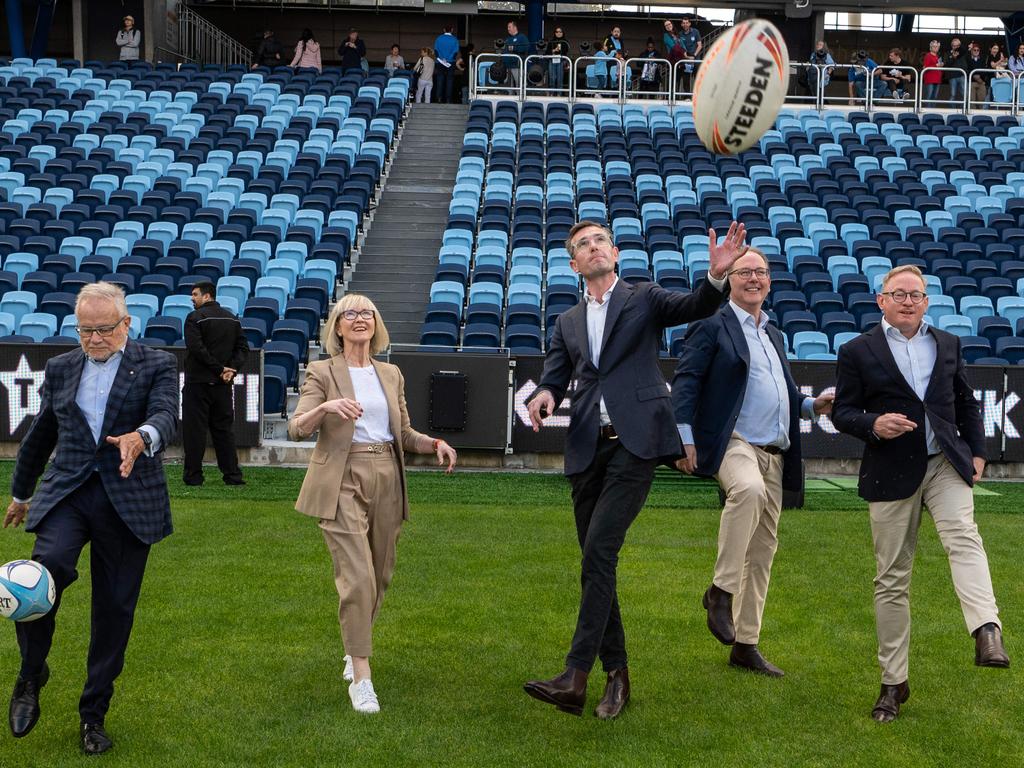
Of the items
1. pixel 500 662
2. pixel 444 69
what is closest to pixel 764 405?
pixel 500 662

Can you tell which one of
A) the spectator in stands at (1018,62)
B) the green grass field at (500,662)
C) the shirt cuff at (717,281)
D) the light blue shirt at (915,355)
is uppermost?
the spectator in stands at (1018,62)

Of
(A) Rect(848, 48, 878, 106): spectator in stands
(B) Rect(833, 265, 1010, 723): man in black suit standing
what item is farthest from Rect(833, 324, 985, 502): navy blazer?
(A) Rect(848, 48, 878, 106): spectator in stands

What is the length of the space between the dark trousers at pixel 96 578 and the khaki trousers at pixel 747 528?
2.80 m

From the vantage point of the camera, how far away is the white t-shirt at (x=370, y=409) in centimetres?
602

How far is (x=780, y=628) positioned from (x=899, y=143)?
68.8 feet

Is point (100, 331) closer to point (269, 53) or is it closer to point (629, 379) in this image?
point (629, 379)

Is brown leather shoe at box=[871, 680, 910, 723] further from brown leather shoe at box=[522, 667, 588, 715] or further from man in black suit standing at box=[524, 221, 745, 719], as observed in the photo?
brown leather shoe at box=[522, 667, 588, 715]

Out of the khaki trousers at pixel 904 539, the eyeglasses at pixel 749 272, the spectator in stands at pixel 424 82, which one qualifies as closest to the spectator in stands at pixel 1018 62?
the spectator in stands at pixel 424 82

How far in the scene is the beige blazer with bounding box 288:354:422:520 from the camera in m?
5.87

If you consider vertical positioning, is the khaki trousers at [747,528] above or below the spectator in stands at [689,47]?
below

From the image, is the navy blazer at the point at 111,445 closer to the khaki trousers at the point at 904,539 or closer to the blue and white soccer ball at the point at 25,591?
the blue and white soccer ball at the point at 25,591

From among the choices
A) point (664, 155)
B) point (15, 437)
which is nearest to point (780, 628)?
point (15, 437)

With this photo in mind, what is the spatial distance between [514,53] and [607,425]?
24.7 metres

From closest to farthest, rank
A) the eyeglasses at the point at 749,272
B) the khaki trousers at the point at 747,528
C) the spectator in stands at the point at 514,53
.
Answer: the khaki trousers at the point at 747,528, the eyeglasses at the point at 749,272, the spectator in stands at the point at 514,53
